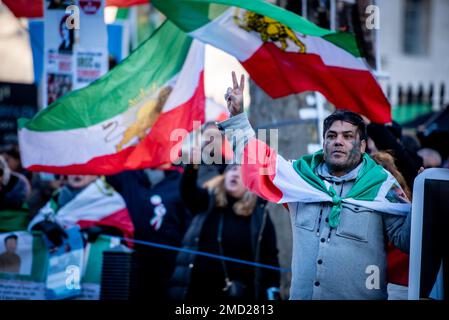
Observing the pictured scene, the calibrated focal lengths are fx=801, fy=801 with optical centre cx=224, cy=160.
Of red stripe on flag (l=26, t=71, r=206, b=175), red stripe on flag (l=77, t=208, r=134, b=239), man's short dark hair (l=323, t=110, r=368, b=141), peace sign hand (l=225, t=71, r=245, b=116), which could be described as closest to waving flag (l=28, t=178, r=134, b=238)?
red stripe on flag (l=77, t=208, r=134, b=239)

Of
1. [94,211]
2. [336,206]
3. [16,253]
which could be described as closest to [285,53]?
[336,206]

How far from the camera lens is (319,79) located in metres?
6.73

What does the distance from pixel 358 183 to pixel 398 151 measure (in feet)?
5.35

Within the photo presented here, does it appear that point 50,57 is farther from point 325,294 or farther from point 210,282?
point 325,294

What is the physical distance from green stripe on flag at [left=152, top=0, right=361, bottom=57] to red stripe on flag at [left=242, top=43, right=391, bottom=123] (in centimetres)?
23

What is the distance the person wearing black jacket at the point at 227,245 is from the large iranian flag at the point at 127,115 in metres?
0.51

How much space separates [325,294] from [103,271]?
3251 mm

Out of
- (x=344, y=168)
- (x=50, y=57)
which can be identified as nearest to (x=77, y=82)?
(x=50, y=57)

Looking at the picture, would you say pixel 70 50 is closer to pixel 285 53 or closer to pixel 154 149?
pixel 154 149

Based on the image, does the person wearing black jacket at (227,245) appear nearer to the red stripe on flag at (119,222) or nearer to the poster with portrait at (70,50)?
the red stripe on flag at (119,222)

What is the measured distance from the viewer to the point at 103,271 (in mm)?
7691

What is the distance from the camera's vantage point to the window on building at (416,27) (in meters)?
26.4

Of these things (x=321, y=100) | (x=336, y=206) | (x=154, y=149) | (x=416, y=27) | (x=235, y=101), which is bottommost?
(x=336, y=206)
